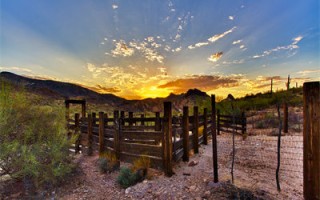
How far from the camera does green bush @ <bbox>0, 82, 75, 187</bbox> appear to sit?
200 inches

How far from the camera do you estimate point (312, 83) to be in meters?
3.47

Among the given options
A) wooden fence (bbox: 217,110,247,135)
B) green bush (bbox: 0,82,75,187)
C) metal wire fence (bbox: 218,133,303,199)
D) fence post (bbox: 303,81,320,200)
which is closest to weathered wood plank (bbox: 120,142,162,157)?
green bush (bbox: 0,82,75,187)

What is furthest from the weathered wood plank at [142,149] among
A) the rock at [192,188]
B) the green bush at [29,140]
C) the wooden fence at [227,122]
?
the wooden fence at [227,122]

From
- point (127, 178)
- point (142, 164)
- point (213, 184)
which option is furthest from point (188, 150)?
point (127, 178)

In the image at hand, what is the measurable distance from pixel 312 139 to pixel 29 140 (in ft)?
22.0

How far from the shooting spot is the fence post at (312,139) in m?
3.43

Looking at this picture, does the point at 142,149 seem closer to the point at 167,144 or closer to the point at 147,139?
the point at 147,139

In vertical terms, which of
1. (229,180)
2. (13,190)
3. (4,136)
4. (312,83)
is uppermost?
(312,83)

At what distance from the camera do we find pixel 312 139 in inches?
137

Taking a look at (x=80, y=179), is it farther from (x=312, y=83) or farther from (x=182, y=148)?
(x=312, y=83)

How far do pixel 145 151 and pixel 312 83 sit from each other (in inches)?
183

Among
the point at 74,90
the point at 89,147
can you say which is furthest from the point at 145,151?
the point at 74,90

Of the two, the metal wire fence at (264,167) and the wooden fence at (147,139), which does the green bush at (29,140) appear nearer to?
the wooden fence at (147,139)

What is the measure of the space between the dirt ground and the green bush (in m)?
0.51
